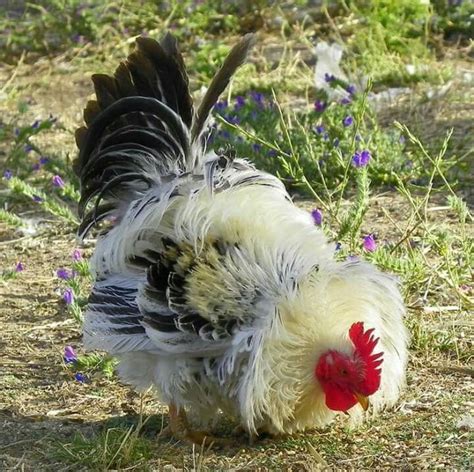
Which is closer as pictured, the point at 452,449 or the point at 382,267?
the point at 452,449

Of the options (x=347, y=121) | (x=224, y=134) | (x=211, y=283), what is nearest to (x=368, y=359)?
(x=211, y=283)

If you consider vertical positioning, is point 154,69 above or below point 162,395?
above

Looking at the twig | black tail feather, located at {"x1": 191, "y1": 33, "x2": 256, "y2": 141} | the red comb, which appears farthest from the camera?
the twig

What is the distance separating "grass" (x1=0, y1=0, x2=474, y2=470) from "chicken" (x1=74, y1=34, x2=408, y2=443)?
0.91ft

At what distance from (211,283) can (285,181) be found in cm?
335

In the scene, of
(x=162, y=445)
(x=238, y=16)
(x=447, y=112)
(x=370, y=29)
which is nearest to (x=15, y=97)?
(x=238, y=16)

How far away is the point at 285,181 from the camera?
7121mm

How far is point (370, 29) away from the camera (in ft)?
31.9

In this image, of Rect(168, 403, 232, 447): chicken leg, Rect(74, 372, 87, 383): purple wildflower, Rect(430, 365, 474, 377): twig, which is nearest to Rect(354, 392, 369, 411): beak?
Rect(168, 403, 232, 447): chicken leg

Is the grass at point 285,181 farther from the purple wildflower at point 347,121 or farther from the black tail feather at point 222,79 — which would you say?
the black tail feather at point 222,79

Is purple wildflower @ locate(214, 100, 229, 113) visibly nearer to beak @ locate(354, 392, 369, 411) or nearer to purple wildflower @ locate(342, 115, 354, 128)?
purple wildflower @ locate(342, 115, 354, 128)

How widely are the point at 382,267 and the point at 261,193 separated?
0.86m

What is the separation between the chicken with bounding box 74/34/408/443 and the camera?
3.70 m

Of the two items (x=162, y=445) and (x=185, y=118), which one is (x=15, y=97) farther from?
(x=162, y=445)
